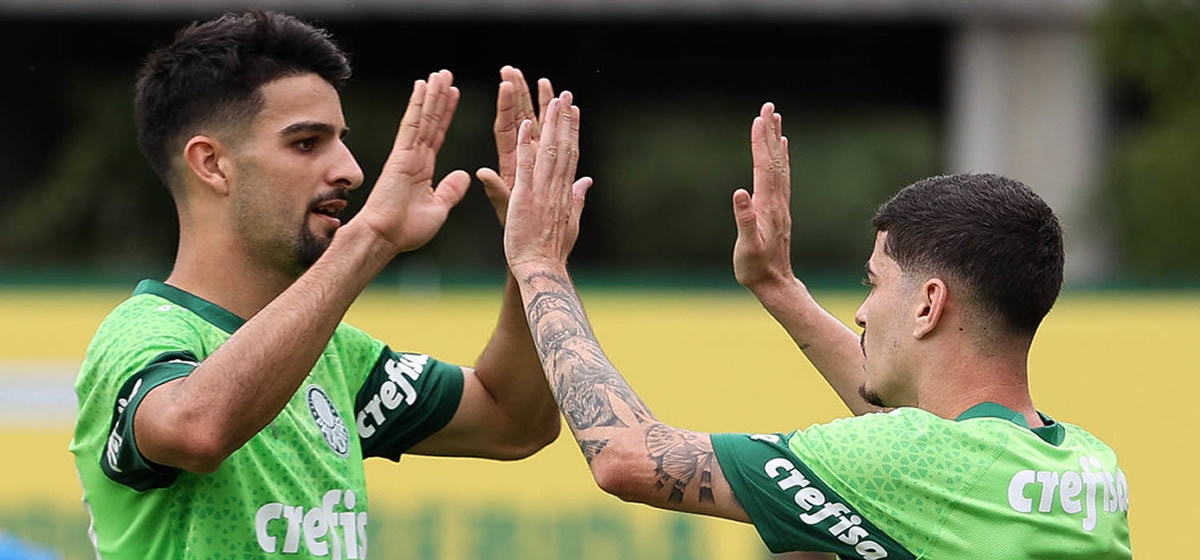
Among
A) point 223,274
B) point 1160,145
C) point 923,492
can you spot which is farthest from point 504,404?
point 1160,145

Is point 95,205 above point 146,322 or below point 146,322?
above

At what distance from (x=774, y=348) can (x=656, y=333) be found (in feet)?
1.97

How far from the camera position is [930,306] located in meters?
3.18

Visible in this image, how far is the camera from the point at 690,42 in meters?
15.8

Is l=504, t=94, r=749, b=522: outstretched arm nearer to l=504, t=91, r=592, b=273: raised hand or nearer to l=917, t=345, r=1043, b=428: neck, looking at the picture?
l=504, t=91, r=592, b=273: raised hand

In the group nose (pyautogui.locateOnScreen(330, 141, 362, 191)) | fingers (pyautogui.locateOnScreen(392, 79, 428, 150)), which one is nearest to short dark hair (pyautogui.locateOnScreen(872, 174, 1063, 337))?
fingers (pyautogui.locateOnScreen(392, 79, 428, 150))

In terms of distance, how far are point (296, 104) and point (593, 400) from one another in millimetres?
1047

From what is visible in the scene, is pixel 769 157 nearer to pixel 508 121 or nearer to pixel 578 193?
pixel 578 193

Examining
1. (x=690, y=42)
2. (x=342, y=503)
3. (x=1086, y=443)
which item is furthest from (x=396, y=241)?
(x=690, y=42)

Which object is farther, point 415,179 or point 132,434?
point 415,179

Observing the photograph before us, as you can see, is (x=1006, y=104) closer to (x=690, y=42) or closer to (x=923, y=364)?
(x=690, y=42)

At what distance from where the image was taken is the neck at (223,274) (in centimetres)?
360

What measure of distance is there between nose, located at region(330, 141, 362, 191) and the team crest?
476mm

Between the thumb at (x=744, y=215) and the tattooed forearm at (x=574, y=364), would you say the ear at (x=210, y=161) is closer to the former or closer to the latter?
the tattooed forearm at (x=574, y=364)
